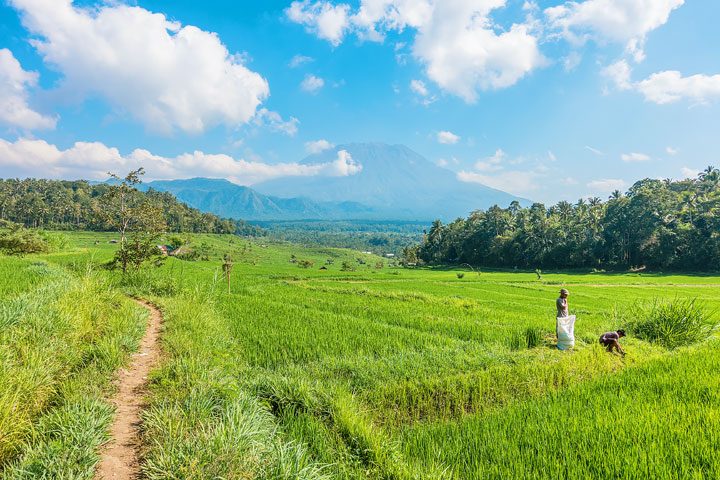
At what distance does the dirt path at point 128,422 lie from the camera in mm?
3377

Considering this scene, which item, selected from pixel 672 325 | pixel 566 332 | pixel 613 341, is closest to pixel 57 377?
pixel 566 332

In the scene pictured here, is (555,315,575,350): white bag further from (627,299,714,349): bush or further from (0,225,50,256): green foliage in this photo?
(0,225,50,256): green foliage

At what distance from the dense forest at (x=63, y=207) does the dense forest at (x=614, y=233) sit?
5582cm

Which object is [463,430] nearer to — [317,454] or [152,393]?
[317,454]

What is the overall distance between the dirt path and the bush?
1092 centimetres

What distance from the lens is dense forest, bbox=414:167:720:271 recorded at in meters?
41.5

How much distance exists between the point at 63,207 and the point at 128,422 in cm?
9931

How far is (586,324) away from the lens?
1128 centimetres

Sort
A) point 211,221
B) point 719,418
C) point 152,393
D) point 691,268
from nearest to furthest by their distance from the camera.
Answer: point 719,418 → point 152,393 → point 691,268 → point 211,221

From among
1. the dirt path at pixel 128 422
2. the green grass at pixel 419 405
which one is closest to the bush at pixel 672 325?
the green grass at pixel 419 405

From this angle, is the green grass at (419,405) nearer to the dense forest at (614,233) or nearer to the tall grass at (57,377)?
the tall grass at (57,377)

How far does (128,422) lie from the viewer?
428 cm

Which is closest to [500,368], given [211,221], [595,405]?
[595,405]

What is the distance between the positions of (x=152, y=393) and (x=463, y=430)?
4208 mm
